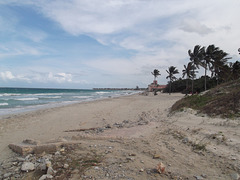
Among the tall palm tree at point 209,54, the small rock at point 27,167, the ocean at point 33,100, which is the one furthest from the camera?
the tall palm tree at point 209,54

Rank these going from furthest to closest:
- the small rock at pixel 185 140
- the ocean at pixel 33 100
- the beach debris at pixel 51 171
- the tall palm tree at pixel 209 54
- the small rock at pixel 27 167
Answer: the tall palm tree at pixel 209 54, the ocean at pixel 33 100, the small rock at pixel 185 140, the small rock at pixel 27 167, the beach debris at pixel 51 171

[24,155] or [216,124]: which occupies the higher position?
[216,124]

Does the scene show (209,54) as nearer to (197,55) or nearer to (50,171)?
(197,55)

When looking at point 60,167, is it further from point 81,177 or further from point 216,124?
point 216,124

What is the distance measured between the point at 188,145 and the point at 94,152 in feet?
9.01

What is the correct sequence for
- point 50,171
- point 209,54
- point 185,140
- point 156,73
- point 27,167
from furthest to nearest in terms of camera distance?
point 156,73, point 209,54, point 185,140, point 27,167, point 50,171

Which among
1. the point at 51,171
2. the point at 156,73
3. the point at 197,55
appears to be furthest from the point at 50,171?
the point at 156,73

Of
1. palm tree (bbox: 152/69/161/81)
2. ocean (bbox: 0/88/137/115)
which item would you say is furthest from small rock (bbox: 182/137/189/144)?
palm tree (bbox: 152/69/161/81)

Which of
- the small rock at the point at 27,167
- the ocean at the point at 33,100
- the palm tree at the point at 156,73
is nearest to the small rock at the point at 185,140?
the small rock at the point at 27,167

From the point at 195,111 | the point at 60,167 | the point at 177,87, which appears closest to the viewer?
the point at 60,167

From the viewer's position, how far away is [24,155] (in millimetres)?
4672

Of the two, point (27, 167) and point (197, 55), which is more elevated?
point (197, 55)

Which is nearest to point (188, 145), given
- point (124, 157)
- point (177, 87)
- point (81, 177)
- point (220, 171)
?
point (220, 171)

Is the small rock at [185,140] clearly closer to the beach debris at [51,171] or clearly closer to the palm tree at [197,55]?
the beach debris at [51,171]
